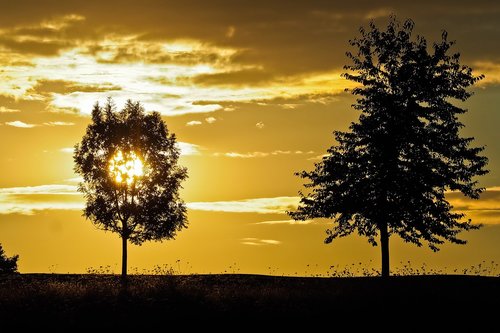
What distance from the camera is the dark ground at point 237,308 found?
61.9 feet

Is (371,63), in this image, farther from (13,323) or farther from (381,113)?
(13,323)

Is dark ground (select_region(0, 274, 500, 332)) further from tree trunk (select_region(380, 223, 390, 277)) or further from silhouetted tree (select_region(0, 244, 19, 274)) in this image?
silhouetted tree (select_region(0, 244, 19, 274))

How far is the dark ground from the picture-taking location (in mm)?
18859

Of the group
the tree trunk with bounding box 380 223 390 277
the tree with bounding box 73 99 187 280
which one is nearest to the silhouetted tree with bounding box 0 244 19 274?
the tree with bounding box 73 99 187 280

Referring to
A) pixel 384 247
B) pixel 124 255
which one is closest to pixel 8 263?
pixel 124 255

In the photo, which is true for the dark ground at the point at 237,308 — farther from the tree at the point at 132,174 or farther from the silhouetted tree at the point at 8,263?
the silhouetted tree at the point at 8,263

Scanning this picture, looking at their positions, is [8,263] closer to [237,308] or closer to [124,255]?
[124,255]

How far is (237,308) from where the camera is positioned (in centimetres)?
2042

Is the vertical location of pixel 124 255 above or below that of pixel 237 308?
above

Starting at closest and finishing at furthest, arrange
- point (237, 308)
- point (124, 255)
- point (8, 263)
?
point (237, 308) → point (124, 255) → point (8, 263)

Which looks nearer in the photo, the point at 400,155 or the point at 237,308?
the point at 237,308

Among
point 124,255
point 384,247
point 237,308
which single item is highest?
point 384,247

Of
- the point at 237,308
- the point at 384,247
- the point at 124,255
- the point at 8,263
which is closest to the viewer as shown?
the point at 237,308

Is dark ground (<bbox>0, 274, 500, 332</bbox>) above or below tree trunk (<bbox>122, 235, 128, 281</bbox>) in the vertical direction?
below
